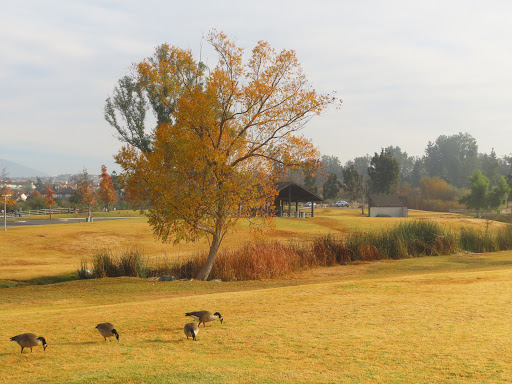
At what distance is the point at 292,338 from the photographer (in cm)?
823

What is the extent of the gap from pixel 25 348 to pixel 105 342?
3.87 ft

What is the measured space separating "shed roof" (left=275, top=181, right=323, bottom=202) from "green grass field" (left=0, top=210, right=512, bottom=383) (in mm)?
35986

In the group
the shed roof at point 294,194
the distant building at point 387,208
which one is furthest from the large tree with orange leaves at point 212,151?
the distant building at point 387,208

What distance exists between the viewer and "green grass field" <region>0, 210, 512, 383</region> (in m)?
6.38

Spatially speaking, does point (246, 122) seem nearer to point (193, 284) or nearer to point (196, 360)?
point (193, 284)

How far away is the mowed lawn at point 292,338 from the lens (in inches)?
250

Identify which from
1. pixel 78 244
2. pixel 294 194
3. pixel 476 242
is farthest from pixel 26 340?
pixel 294 194

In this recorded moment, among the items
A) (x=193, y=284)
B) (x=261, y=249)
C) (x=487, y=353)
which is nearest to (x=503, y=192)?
(x=261, y=249)

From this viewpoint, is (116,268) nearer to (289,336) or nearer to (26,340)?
(26,340)

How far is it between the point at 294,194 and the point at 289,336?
45.9m

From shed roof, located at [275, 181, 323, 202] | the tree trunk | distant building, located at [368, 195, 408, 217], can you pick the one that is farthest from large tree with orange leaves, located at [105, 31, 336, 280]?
distant building, located at [368, 195, 408, 217]

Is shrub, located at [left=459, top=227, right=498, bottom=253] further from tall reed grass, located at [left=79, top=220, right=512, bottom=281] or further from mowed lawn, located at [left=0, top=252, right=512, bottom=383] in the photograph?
mowed lawn, located at [left=0, top=252, right=512, bottom=383]

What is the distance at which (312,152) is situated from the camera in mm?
20047

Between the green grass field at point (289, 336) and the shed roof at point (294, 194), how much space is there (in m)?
36.0
